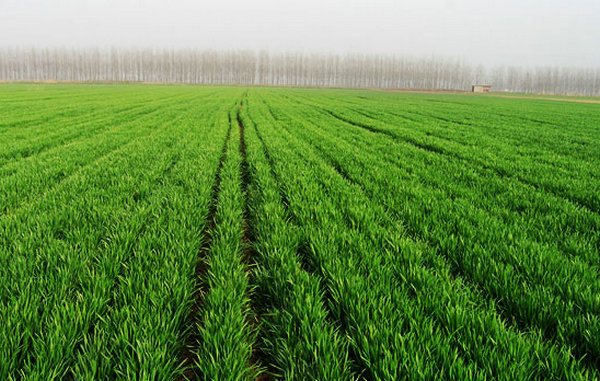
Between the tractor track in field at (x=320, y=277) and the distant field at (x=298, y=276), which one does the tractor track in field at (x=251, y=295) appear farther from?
the tractor track in field at (x=320, y=277)

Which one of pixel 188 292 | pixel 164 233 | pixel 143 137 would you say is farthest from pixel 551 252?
pixel 143 137

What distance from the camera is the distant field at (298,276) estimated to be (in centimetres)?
169

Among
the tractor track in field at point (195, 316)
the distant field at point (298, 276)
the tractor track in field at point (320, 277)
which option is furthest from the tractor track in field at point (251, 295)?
the tractor track in field at point (320, 277)

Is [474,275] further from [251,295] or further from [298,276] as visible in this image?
[251,295]

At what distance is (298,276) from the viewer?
253 cm

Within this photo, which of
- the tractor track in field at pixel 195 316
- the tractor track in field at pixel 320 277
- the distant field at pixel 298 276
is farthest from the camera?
the tractor track in field at pixel 195 316

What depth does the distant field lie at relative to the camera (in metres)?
1.69

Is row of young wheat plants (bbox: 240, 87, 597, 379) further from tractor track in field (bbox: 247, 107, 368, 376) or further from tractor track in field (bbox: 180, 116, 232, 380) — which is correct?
tractor track in field (bbox: 180, 116, 232, 380)

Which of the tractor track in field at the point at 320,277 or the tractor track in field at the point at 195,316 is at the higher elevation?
the tractor track in field at the point at 320,277

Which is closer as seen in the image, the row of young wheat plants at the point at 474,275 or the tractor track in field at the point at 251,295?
the row of young wheat plants at the point at 474,275

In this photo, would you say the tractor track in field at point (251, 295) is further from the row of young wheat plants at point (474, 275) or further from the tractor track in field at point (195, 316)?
the row of young wheat plants at point (474, 275)

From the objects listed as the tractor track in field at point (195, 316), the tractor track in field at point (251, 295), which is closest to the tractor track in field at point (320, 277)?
the tractor track in field at point (251, 295)

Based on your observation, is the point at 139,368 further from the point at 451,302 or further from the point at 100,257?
the point at 451,302

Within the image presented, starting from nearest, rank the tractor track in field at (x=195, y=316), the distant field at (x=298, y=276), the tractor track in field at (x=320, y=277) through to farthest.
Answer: the distant field at (x=298, y=276) → the tractor track in field at (x=320, y=277) → the tractor track in field at (x=195, y=316)
